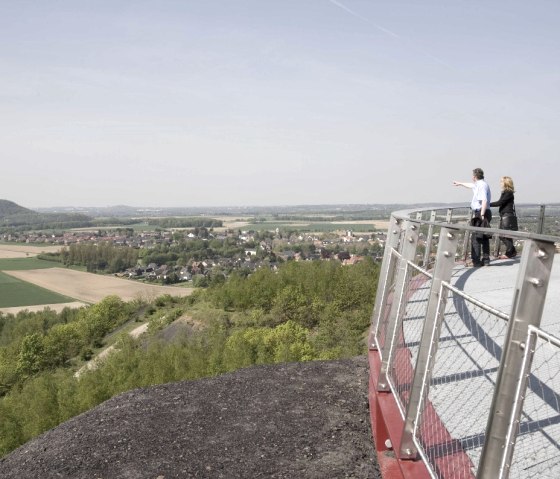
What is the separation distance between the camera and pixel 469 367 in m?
4.24

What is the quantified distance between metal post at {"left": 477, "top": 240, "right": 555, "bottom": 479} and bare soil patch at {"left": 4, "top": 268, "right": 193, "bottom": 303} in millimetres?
81121

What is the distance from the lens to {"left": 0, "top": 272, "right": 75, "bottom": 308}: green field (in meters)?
77.2

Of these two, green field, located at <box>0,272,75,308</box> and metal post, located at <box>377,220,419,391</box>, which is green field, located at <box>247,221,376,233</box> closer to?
green field, located at <box>0,272,75,308</box>

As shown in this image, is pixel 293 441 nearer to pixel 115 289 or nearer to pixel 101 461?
pixel 101 461

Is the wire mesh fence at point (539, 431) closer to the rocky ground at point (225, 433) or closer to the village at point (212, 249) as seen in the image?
the rocky ground at point (225, 433)

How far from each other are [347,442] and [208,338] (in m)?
40.1

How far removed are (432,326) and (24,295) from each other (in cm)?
Answer: 8851

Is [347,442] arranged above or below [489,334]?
below

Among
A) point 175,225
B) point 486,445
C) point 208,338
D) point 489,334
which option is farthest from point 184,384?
point 175,225

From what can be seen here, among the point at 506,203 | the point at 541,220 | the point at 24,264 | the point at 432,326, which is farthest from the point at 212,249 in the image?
the point at 432,326

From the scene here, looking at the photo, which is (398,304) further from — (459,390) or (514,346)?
(514,346)

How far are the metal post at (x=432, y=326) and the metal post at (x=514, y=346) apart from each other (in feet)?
3.55

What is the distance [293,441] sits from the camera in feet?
24.5

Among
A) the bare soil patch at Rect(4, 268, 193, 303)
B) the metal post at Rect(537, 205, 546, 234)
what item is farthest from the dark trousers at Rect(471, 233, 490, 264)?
the bare soil patch at Rect(4, 268, 193, 303)
